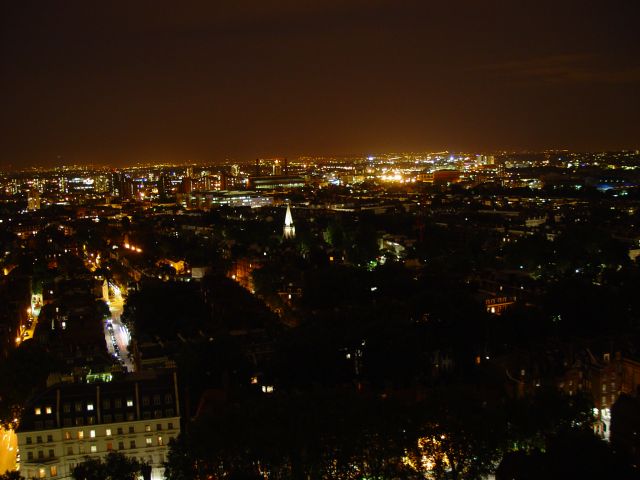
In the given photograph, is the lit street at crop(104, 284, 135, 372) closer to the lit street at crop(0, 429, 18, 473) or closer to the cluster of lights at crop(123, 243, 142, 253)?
the lit street at crop(0, 429, 18, 473)

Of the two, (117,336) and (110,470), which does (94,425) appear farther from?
(117,336)

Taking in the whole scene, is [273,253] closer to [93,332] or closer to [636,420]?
[93,332]

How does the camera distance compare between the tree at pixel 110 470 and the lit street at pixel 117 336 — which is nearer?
the tree at pixel 110 470

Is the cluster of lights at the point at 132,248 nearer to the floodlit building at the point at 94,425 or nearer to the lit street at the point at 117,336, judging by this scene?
the lit street at the point at 117,336

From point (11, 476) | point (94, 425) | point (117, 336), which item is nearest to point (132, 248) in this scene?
point (117, 336)

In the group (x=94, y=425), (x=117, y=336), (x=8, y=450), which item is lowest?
(x=8, y=450)

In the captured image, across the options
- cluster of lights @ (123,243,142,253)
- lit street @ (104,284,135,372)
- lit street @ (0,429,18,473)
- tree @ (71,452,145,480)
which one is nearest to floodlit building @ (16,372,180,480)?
lit street @ (0,429,18,473)

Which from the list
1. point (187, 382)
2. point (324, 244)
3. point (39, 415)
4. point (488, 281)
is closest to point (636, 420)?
point (187, 382)

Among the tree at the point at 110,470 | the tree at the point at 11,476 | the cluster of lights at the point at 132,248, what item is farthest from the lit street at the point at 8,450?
the cluster of lights at the point at 132,248
